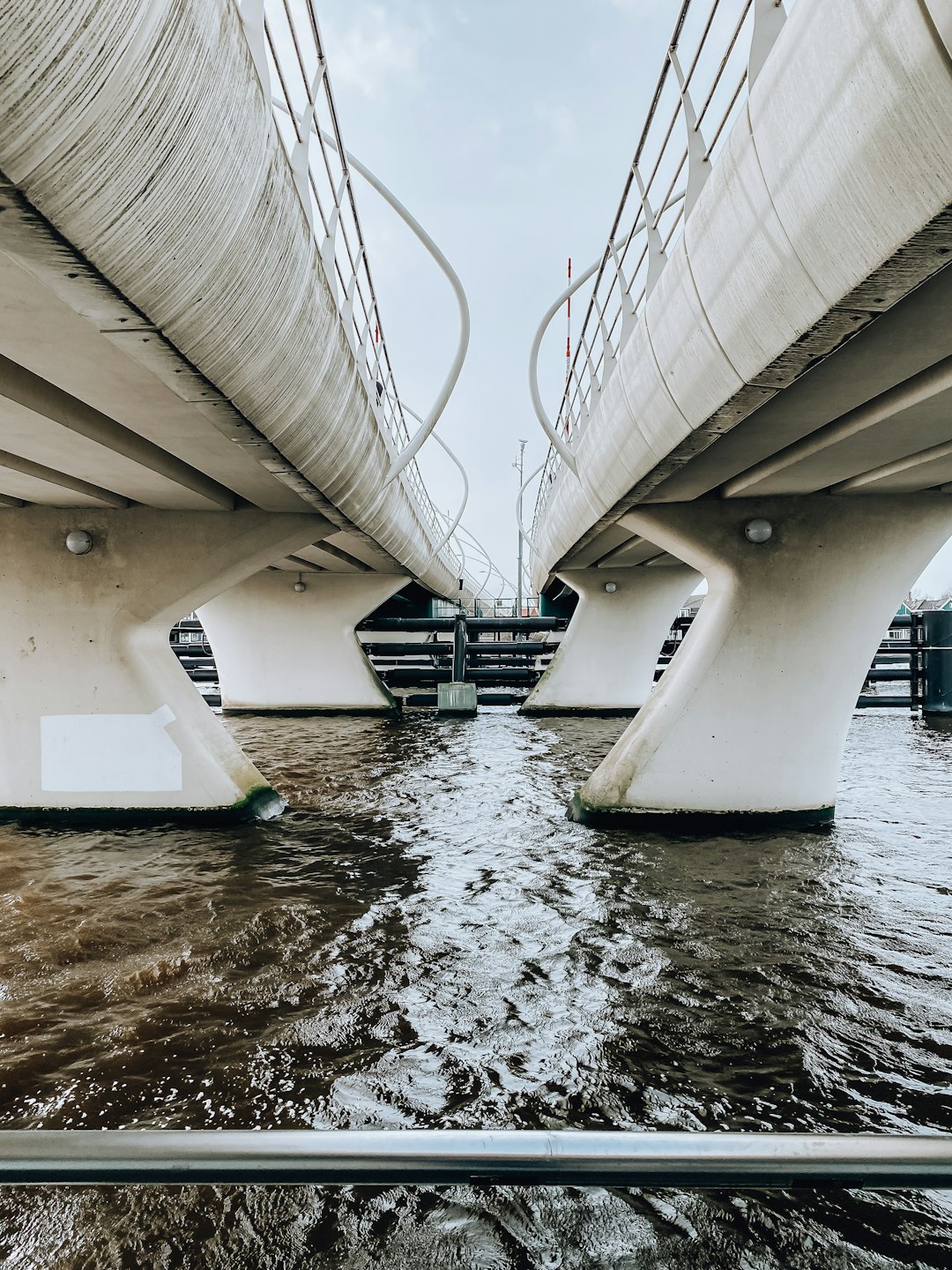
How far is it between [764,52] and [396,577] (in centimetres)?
1340

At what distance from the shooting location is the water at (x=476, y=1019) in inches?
90.3

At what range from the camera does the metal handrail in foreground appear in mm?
859

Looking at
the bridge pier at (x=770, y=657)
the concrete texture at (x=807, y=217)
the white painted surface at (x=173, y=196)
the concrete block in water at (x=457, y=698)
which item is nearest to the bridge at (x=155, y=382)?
the white painted surface at (x=173, y=196)

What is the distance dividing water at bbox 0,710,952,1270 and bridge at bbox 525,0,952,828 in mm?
979

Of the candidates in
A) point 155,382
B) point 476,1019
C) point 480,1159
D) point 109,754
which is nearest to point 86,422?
point 155,382

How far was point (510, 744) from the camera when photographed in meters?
12.2

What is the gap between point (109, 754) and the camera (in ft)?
23.5

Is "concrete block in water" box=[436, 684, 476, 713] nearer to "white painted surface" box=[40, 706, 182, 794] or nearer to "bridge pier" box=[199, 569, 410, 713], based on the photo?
"bridge pier" box=[199, 569, 410, 713]

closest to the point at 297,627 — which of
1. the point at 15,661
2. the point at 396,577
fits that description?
the point at 396,577

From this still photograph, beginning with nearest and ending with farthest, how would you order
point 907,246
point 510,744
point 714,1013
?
1. point 907,246
2. point 714,1013
3. point 510,744

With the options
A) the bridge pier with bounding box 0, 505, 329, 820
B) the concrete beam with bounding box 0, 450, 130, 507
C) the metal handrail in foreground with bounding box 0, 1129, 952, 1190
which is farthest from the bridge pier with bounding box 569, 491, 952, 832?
the metal handrail in foreground with bounding box 0, 1129, 952, 1190

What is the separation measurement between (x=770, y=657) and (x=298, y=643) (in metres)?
11.7

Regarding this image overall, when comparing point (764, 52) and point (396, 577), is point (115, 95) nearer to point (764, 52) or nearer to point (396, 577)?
point (764, 52)

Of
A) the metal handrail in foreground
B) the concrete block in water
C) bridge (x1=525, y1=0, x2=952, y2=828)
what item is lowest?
the concrete block in water
